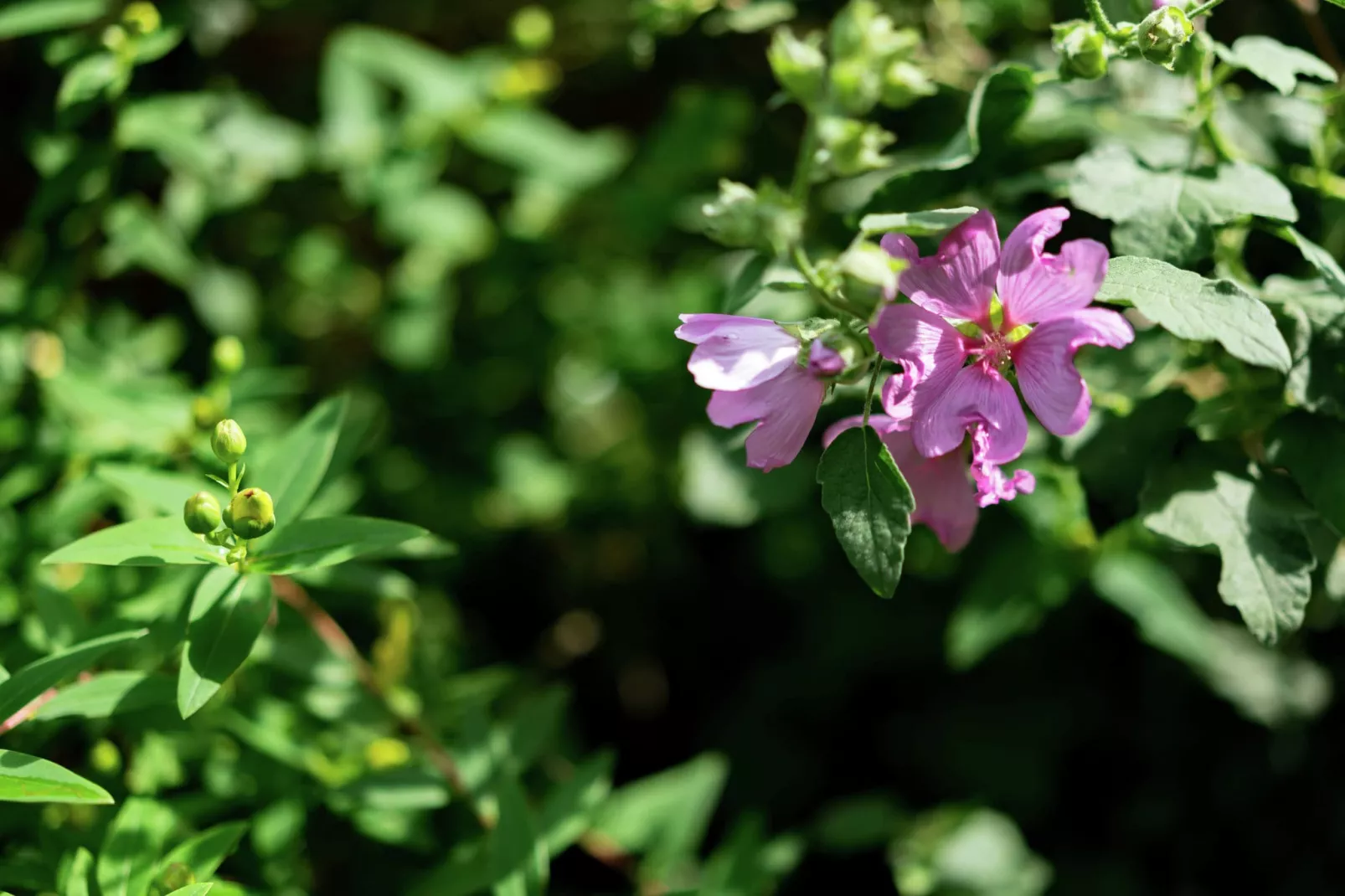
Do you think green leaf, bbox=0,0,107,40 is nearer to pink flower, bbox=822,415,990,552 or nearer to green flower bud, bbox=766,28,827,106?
green flower bud, bbox=766,28,827,106

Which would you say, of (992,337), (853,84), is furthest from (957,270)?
(853,84)

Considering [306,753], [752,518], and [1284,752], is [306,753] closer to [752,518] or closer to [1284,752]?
[752,518]

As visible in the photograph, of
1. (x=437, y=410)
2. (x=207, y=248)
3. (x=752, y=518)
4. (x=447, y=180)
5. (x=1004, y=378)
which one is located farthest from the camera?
(x=447, y=180)

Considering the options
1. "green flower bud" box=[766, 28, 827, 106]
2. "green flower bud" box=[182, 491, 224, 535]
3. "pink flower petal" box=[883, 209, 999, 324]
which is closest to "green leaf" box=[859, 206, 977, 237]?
"pink flower petal" box=[883, 209, 999, 324]

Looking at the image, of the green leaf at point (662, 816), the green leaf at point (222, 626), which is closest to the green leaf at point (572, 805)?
the green leaf at point (662, 816)

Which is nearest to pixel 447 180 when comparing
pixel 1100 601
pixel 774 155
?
pixel 774 155

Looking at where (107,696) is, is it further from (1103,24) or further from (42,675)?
(1103,24)
